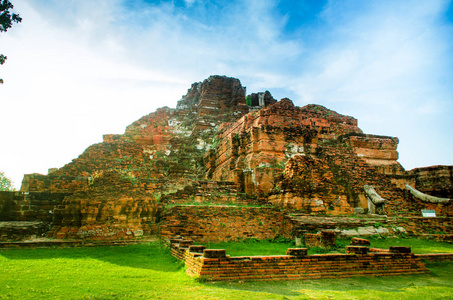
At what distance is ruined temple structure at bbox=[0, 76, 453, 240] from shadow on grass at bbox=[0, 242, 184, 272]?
3.56ft

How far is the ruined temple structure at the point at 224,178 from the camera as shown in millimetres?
9367

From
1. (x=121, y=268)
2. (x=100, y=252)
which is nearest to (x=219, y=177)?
(x=100, y=252)

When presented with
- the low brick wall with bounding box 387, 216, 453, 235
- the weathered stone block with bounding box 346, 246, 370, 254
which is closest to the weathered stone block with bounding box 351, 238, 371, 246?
the weathered stone block with bounding box 346, 246, 370, 254

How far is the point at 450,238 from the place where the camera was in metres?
10.7

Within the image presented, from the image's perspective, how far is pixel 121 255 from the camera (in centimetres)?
717

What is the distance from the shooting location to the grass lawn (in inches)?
174

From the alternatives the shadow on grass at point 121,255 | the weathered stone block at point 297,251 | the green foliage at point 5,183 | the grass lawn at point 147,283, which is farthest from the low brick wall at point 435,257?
the green foliage at point 5,183

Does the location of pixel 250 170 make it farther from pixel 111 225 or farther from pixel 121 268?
pixel 121 268

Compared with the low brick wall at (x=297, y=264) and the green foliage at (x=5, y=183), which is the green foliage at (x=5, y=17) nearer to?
the low brick wall at (x=297, y=264)

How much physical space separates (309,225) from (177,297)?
6231mm

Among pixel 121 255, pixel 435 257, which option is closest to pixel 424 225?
pixel 435 257

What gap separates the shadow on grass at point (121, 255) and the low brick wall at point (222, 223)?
1.26 metres

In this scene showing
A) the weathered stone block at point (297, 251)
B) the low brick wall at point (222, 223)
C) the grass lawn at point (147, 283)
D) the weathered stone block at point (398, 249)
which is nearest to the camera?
the grass lawn at point (147, 283)

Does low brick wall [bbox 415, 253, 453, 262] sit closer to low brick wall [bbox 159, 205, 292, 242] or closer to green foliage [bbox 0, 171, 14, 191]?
low brick wall [bbox 159, 205, 292, 242]
